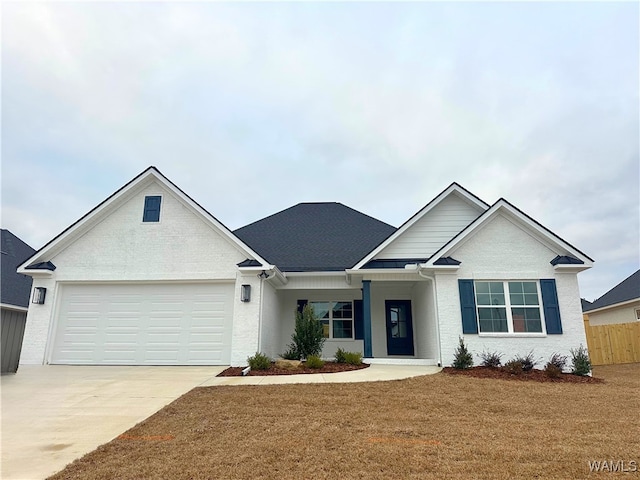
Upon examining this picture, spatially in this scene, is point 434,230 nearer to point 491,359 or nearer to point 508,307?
point 508,307

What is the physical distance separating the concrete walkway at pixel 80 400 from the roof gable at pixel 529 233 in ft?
12.5

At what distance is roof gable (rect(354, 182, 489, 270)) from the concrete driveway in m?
7.22

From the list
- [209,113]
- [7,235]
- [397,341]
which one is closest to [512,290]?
[397,341]

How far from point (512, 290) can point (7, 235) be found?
21.2 metres

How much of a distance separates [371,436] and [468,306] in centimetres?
761

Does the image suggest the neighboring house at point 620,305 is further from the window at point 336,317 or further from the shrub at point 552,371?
the window at point 336,317

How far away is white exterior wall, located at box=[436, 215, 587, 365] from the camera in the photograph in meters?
11.1

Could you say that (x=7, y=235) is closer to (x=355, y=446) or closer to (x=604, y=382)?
(x=355, y=446)

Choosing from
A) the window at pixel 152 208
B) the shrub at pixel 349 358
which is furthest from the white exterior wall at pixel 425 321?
the window at pixel 152 208

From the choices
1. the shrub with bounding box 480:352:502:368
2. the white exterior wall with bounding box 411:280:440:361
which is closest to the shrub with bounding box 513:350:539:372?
the shrub with bounding box 480:352:502:368

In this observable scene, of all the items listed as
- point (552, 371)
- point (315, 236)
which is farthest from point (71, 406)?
point (315, 236)

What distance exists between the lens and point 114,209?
12.8m

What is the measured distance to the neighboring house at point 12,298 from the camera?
10.3 metres

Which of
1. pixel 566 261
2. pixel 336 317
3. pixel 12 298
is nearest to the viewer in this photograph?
pixel 566 261
